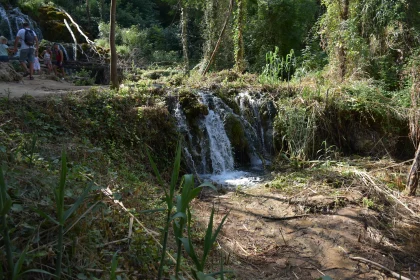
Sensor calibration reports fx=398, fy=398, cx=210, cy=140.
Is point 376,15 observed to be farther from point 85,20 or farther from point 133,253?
point 85,20

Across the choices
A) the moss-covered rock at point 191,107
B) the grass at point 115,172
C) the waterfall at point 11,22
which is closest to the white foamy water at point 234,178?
the grass at point 115,172

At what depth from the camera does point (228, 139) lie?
28.9 ft

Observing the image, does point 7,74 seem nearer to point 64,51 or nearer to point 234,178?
point 234,178

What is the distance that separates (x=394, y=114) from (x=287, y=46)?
29.8ft

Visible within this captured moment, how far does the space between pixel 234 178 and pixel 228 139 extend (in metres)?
1.13

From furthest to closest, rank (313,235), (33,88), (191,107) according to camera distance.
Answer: (33,88) < (191,107) < (313,235)

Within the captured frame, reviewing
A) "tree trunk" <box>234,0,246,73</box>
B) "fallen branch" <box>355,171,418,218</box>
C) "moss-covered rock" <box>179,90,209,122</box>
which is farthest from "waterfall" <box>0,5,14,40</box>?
"fallen branch" <box>355,171,418,218</box>

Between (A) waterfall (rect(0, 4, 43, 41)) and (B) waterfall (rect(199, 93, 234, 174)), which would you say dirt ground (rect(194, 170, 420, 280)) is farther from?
(A) waterfall (rect(0, 4, 43, 41))

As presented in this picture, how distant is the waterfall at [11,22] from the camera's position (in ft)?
50.8

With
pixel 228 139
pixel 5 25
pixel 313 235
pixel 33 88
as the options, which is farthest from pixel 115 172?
pixel 5 25

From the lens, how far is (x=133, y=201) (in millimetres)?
3973

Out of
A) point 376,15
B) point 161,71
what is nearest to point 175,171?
point 376,15

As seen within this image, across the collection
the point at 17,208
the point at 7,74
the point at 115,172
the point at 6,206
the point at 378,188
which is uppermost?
the point at 7,74

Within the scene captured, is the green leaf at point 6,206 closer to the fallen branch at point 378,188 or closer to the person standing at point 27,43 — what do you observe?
the fallen branch at point 378,188
